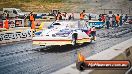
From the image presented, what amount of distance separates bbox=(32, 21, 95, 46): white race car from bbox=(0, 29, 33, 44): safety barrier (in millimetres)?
4500

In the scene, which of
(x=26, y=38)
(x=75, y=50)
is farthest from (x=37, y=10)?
(x=75, y=50)

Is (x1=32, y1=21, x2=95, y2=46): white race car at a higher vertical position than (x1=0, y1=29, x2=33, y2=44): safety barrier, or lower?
higher

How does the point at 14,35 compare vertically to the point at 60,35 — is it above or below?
below

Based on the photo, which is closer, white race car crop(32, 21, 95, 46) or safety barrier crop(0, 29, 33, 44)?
white race car crop(32, 21, 95, 46)

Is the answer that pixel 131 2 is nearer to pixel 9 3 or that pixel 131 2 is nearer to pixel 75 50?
pixel 9 3

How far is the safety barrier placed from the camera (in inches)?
783

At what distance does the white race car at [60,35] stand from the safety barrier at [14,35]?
4.50 m

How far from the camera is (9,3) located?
78.0 m

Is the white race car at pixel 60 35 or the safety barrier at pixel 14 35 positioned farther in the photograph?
the safety barrier at pixel 14 35

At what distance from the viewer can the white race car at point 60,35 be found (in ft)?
50.3

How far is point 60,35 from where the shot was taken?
15.5 meters

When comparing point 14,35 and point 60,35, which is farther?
point 14,35

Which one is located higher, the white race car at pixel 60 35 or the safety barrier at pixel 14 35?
the white race car at pixel 60 35

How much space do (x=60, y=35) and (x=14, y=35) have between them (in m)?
6.43
